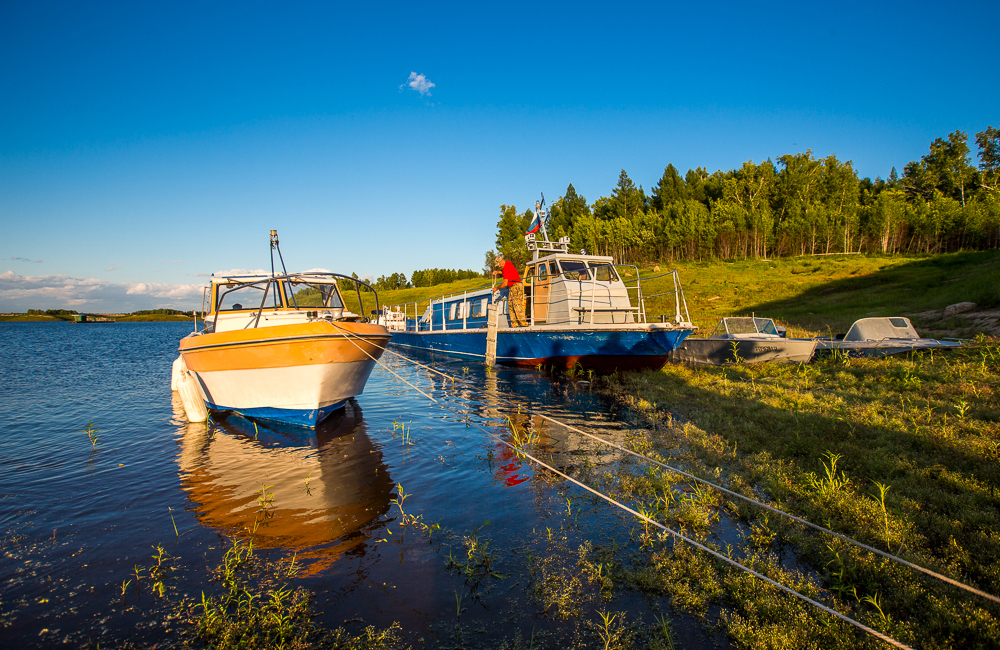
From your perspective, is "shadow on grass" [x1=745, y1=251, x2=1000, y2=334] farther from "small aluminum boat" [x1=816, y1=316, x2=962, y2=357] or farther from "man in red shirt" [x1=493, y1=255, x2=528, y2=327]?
"man in red shirt" [x1=493, y1=255, x2=528, y2=327]

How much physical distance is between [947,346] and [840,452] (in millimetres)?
7819

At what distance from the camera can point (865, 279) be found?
3447 centimetres

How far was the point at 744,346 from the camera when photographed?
13.3 metres

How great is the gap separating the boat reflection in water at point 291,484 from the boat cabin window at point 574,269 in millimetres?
10120

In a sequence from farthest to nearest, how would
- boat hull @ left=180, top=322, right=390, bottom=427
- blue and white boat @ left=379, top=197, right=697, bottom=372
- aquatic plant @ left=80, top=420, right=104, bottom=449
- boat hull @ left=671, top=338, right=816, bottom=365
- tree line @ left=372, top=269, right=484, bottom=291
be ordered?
1. tree line @ left=372, top=269, right=484, bottom=291
2. blue and white boat @ left=379, top=197, right=697, bottom=372
3. boat hull @ left=671, top=338, right=816, bottom=365
4. aquatic plant @ left=80, top=420, right=104, bottom=449
5. boat hull @ left=180, top=322, right=390, bottom=427

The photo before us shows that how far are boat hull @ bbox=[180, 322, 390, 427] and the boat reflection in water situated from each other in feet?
1.90

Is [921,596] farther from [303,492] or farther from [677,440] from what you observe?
[303,492]

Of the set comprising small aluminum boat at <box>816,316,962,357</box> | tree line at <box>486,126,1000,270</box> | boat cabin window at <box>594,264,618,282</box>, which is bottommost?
small aluminum boat at <box>816,316,962,357</box>

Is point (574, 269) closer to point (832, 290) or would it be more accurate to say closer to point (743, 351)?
point (743, 351)

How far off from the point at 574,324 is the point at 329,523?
11442 mm

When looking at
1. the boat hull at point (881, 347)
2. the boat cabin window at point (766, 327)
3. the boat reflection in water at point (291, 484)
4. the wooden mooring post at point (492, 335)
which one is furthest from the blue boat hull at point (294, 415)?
the boat cabin window at point (766, 327)

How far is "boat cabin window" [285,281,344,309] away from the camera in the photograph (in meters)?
11.3

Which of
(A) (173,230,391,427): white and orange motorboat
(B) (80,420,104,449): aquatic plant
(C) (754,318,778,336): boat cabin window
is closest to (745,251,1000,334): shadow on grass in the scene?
(C) (754,318,778,336): boat cabin window

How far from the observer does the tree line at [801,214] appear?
5493cm
